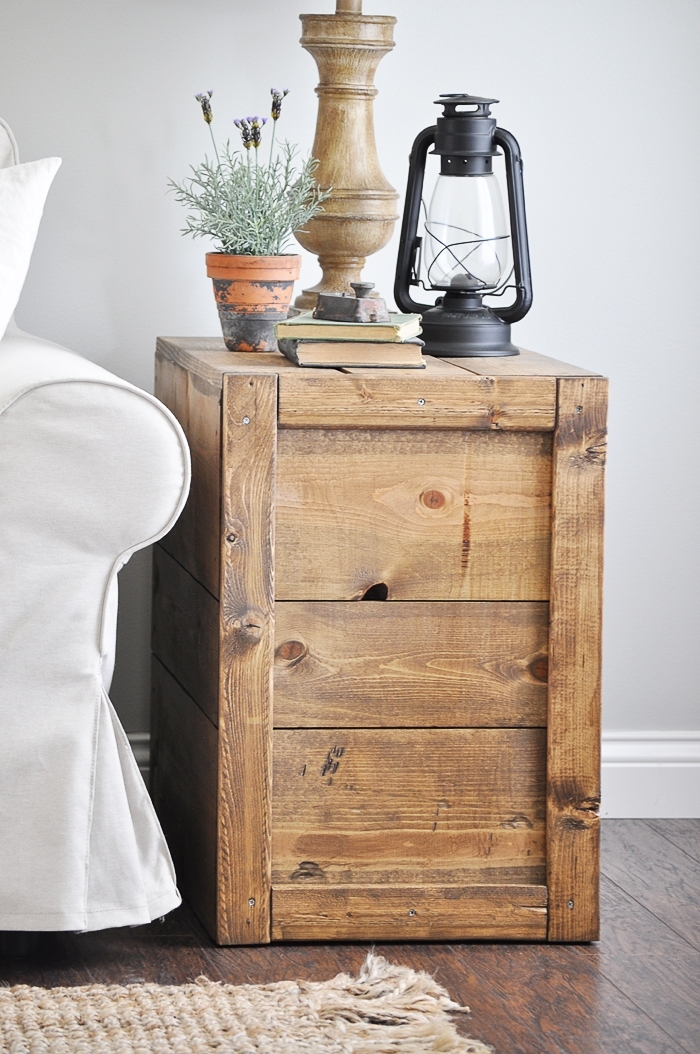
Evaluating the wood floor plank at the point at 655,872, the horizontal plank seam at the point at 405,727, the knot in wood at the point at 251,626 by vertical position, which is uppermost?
the knot in wood at the point at 251,626

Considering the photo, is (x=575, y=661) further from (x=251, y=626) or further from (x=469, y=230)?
(x=469, y=230)

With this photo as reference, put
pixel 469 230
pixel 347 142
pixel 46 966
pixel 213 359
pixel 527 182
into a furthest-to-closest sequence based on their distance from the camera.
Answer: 1. pixel 527 182
2. pixel 347 142
3. pixel 469 230
4. pixel 213 359
5. pixel 46 966

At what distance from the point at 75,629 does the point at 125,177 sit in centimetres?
82

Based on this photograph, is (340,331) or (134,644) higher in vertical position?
(340,331)

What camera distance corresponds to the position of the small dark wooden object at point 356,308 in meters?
1.48

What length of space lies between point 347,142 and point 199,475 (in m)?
0.53

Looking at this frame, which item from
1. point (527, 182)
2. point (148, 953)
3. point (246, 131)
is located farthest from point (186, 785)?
point (527, 182)

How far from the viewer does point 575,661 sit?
1.47 metres

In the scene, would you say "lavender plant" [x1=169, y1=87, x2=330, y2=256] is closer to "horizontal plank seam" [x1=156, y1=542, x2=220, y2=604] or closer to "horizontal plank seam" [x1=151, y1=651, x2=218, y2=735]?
"horizontal plank seam" [x1=156, y1=542, x2=220, y2=604]

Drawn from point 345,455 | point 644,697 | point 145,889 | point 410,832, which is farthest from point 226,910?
point 644,697

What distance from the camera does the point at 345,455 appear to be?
143cm

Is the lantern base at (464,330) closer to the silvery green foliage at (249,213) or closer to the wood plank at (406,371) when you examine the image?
the wood plank at (406,371)

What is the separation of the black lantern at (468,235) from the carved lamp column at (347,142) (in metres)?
0.08

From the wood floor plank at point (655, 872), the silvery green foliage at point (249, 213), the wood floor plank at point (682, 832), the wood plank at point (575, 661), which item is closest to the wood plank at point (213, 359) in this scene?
the silvery green foliage at point (249, 213)
